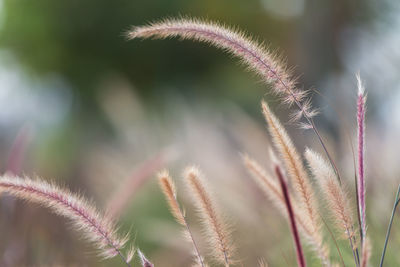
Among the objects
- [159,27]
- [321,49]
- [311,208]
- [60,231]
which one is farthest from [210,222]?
[321,49]

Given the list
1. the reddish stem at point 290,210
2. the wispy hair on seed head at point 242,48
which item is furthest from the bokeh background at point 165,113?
the reddish stem at point 290,210

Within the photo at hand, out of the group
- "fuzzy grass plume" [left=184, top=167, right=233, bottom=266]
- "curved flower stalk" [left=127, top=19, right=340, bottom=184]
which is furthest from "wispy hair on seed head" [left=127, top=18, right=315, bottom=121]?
"fuzzy grass plume" [left=184, top=167, right=233, bottom=266]

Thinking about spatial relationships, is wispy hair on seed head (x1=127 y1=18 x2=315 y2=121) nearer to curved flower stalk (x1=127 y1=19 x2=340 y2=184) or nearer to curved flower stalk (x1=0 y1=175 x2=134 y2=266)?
curved flower stalk (x1=127 y1=19 x2=340 y2=184)

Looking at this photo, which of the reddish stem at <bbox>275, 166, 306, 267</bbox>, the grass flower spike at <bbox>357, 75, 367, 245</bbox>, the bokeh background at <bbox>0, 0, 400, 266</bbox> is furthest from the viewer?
the bokeh background at <bbox>0, 0, 400, 266</bbox>

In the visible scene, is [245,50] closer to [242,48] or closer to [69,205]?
[242,48]

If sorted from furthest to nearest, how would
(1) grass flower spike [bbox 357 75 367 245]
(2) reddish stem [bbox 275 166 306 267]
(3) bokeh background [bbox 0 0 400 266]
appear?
1. (3) bokeh background [bbox 0 0 400 266]
2. (1) grass flower spike [bbox 357 75 367 245]
3. (2) reddish stem [bbox 275 166 306 267]

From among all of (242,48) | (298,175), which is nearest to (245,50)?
(242,48)

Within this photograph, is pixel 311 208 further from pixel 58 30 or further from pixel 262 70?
pixel 58 30

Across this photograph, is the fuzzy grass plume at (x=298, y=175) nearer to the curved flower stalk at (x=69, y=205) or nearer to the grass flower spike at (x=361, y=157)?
the grass flower spike at (x=361, y=157)
